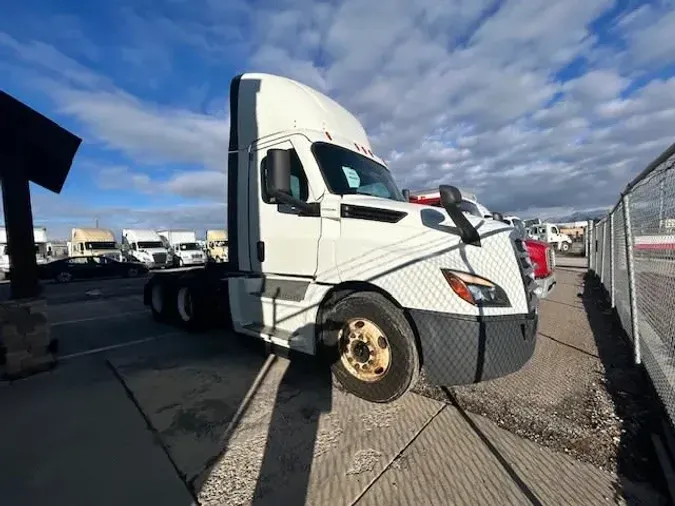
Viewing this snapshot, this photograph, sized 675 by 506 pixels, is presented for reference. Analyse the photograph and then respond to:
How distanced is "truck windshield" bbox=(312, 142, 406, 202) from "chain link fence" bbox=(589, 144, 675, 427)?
2523 millimetres

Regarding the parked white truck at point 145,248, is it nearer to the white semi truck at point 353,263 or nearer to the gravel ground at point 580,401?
the white semi truck at point 353,263

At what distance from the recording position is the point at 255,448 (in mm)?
2773

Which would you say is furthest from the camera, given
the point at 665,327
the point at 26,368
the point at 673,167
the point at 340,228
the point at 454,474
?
the point at 26,368

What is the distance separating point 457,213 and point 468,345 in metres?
1.10

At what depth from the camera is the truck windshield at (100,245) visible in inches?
1142

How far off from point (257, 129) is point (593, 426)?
4560 millimetres

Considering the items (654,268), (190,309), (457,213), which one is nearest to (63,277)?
(190,309)

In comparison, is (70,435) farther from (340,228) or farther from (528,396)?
(528,396)

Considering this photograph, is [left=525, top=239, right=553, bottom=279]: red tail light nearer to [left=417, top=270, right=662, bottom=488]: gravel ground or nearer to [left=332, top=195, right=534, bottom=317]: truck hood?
[left=417, top=270, right=662, bottom=488]: gravel ground

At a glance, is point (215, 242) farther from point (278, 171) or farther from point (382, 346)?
point (382, 346)

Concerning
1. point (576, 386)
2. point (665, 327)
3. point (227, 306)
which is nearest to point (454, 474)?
point (576, 386)

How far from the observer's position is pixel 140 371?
4.48 meters

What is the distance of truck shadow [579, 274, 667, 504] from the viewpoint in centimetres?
229

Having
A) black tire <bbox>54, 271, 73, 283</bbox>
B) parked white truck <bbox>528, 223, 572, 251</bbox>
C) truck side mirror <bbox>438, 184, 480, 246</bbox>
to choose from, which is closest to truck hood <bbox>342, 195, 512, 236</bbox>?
truck side mirror <bbox>438, 184, 480, 246</bbox>
